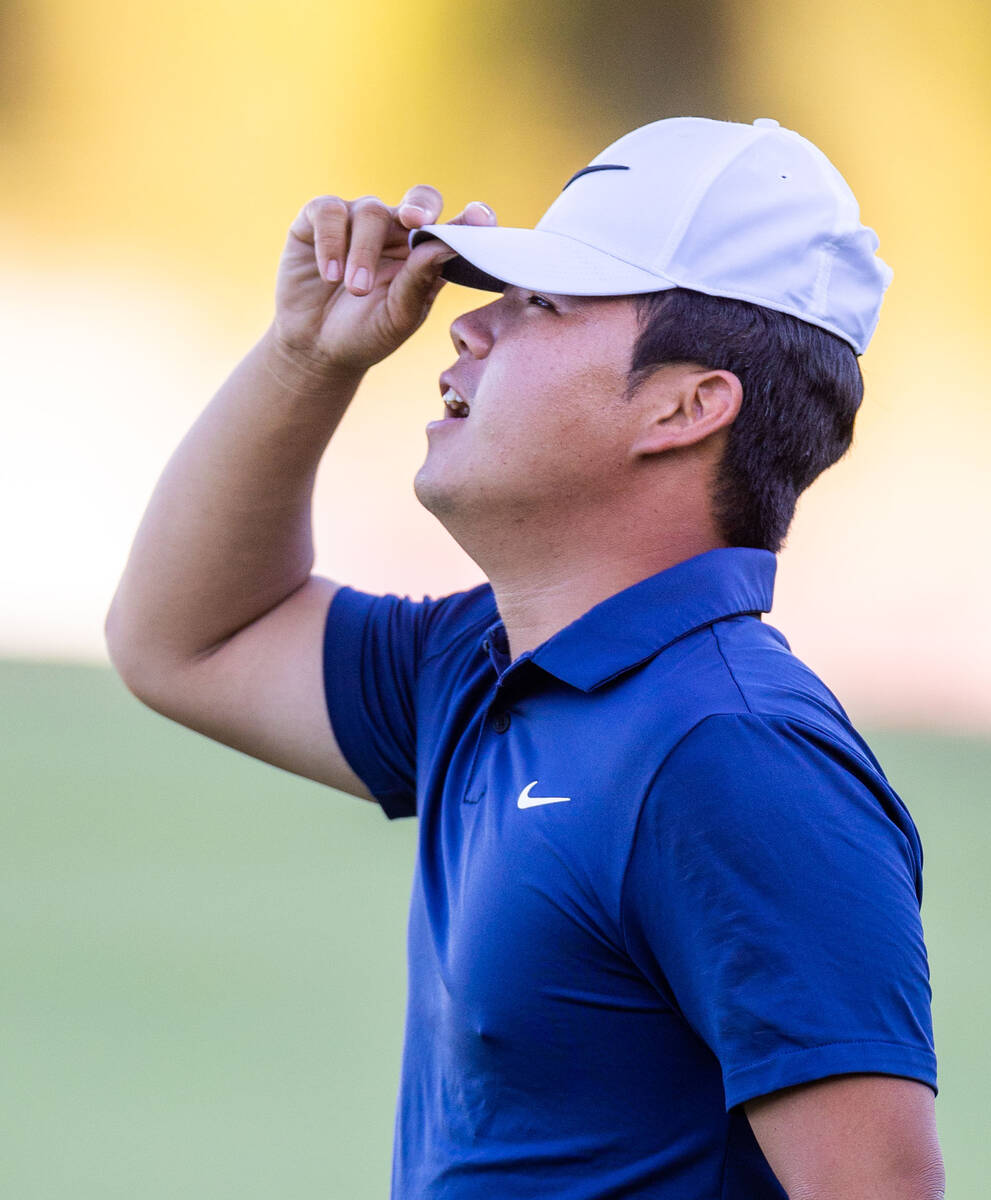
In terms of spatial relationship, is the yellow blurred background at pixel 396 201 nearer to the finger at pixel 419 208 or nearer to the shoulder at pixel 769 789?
the finger at pixel 419 208

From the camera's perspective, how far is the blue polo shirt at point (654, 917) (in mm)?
846

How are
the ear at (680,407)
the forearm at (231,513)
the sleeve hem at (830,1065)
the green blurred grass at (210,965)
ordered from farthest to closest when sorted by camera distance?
the green blurred grass at (210,965)
the forearm at (231,513)
the ear at (680,407)
the sleeve hem at (830,1065)

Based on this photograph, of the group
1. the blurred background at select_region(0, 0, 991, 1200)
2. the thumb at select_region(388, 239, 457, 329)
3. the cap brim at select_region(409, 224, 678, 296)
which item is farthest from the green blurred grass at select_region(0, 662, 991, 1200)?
the cap brim at select_region(409, 224, 678, 296)

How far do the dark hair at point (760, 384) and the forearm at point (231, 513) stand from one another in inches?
14.4

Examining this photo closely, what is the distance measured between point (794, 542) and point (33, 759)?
116 inches

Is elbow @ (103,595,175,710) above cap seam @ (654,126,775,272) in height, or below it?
below

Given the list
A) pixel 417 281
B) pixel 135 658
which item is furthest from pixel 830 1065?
pixel 135 658

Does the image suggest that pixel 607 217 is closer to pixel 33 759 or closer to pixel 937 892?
pixel 937 892

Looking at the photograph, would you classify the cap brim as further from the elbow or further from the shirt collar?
the elbow

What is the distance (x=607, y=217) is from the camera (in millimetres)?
1215

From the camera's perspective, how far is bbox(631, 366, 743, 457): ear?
46.4 inches

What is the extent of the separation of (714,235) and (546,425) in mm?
208

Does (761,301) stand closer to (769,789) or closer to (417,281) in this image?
(417,281)

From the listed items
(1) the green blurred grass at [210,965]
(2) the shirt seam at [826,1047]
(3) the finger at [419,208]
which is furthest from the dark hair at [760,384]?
(1) the green blurred grass at [210,965]
